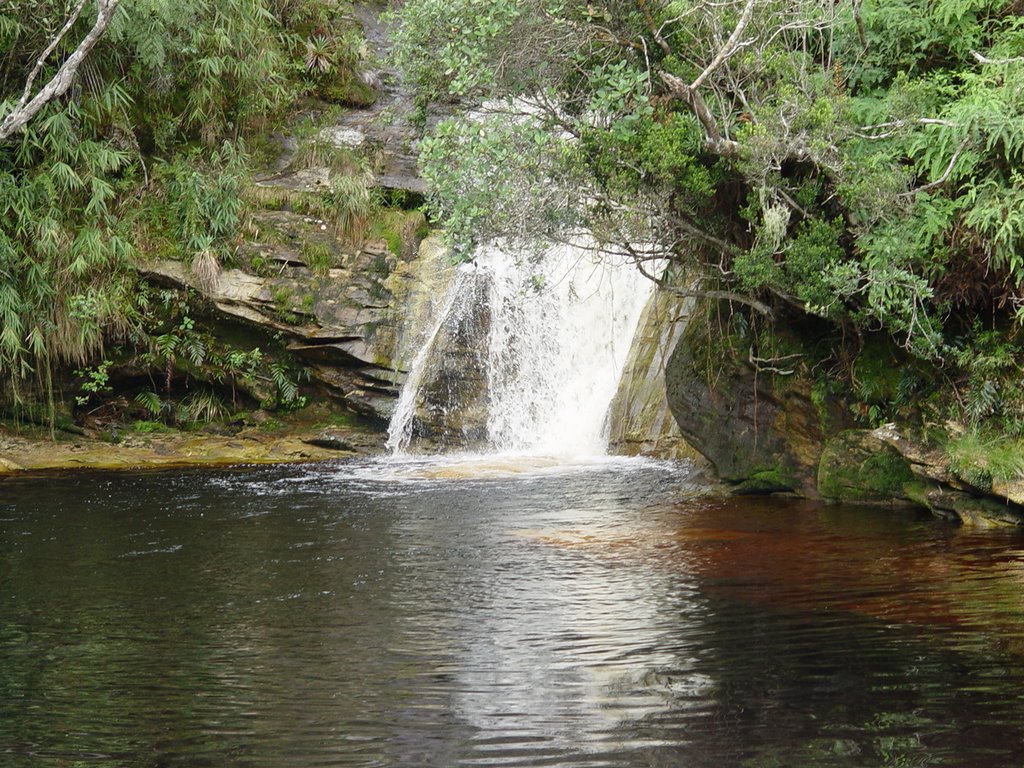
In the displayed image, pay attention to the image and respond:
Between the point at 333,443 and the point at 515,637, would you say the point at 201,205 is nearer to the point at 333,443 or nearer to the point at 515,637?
the point at 333,443

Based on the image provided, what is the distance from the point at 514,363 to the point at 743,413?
5.74 meters

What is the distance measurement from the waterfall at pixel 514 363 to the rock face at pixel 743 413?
401 cm

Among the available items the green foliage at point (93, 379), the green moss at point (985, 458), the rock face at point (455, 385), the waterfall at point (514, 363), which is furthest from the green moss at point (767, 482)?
the green foliage at point (93, 379)

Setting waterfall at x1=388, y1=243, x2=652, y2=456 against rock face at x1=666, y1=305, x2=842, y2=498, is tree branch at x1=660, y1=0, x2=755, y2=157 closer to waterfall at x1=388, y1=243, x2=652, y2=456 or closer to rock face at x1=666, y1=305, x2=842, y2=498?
rock face at x1=666, y1=305, x2=842, y2=498

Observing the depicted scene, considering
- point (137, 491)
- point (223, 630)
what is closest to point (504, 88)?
point (223, 630)

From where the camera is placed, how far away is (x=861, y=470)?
37.0 ft

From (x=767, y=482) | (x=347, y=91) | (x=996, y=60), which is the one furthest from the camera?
(x=347, y=91)

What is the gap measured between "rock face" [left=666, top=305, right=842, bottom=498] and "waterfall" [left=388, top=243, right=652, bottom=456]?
401 cm

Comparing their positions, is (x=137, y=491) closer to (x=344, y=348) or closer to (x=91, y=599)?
(x=344, y=348)

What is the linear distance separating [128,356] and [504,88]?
9.48 meters

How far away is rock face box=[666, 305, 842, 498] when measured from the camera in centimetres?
1191

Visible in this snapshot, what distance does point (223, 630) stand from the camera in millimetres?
7527

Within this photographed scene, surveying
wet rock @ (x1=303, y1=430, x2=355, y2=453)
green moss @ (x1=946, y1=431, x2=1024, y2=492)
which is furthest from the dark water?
wet rock @ (x1=303, y1=430, x2=355, y2=453)

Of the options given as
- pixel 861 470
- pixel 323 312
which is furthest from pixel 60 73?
pixel 861 470
